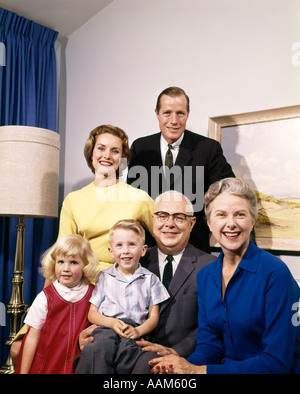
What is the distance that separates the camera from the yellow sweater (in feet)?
5.90

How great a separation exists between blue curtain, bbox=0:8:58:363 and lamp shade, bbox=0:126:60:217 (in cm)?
56

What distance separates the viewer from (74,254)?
5.28ft

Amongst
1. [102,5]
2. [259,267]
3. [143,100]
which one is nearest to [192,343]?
[259,267]

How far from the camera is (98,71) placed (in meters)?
2.70

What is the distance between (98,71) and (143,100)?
1.37 ft

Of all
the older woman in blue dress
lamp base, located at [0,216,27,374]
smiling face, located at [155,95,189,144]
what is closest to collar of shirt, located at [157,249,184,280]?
the older woman in blue dress

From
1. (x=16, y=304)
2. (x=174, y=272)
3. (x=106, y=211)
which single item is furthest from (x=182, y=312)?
(x=16, y=304)

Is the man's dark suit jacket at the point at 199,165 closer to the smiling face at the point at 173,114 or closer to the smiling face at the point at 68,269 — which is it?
the smiling face at the point at 173,114

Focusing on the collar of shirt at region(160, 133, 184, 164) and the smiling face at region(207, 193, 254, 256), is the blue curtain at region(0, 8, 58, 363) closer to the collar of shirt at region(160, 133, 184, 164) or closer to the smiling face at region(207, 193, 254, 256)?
the collar of shirt at region(160, 133, 184, 164)

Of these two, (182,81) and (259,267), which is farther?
(182,81)

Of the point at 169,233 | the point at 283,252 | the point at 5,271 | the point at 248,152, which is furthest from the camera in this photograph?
the point at 5,271

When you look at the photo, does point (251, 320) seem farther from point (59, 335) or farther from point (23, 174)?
point (23, 174)

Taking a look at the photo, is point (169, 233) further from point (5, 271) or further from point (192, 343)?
point (5, 271)

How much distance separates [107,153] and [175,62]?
34.3 inches
